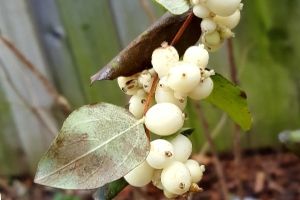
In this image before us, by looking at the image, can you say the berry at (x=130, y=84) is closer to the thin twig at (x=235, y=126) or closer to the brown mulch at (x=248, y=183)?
the thin twig at (x=235, y=126)

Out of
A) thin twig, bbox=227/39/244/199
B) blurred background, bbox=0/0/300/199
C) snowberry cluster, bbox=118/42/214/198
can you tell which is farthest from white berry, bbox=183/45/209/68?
blurred background, bbox=0/0/300/199

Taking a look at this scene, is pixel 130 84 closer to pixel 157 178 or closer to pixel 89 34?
pixel 157 178

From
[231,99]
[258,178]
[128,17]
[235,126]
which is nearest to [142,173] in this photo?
[231,99]

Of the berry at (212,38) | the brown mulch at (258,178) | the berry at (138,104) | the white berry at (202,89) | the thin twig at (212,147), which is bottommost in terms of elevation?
the brown mulch at (258,178)

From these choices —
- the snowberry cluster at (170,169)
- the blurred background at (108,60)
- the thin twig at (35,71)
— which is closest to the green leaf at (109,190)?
the snowberry cluster at (170,169)

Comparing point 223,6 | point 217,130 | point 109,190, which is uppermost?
point 223,6

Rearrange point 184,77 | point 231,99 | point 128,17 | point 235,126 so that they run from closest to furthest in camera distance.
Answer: point 184,77
point 231,99
point 235,126
point 128,17

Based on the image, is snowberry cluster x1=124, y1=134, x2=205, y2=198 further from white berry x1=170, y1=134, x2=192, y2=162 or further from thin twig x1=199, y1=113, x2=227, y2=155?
thin twig x1=199, y1=113, x2=227, y2=155
